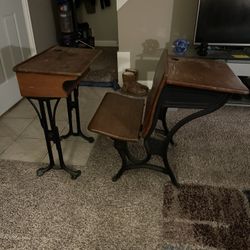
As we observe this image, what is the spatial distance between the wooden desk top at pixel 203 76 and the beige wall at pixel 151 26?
1.24 metres

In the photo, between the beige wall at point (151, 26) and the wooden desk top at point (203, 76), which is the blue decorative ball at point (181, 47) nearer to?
the beige wall at point (151, 26)

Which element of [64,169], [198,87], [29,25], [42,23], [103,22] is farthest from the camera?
[103,22]

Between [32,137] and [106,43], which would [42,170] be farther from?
[106,43]

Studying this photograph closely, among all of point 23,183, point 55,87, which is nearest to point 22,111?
point 23,183

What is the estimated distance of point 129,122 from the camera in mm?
1610

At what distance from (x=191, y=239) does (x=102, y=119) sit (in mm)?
866

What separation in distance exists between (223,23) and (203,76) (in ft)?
4.41

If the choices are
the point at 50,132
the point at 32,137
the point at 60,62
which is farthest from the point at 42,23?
the point at 50,132

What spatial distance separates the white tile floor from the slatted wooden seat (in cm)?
44

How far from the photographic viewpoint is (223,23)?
2346 mm

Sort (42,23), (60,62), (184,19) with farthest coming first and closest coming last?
(42,23), (184,19), (60,62)

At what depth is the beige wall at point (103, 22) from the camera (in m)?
4.48

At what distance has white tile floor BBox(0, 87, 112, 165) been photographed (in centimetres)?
195

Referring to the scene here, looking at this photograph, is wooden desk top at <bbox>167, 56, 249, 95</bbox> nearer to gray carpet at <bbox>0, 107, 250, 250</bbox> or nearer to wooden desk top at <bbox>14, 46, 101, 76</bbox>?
wooden desk top at <bbox>14, 46, 101, 76</bbox>
